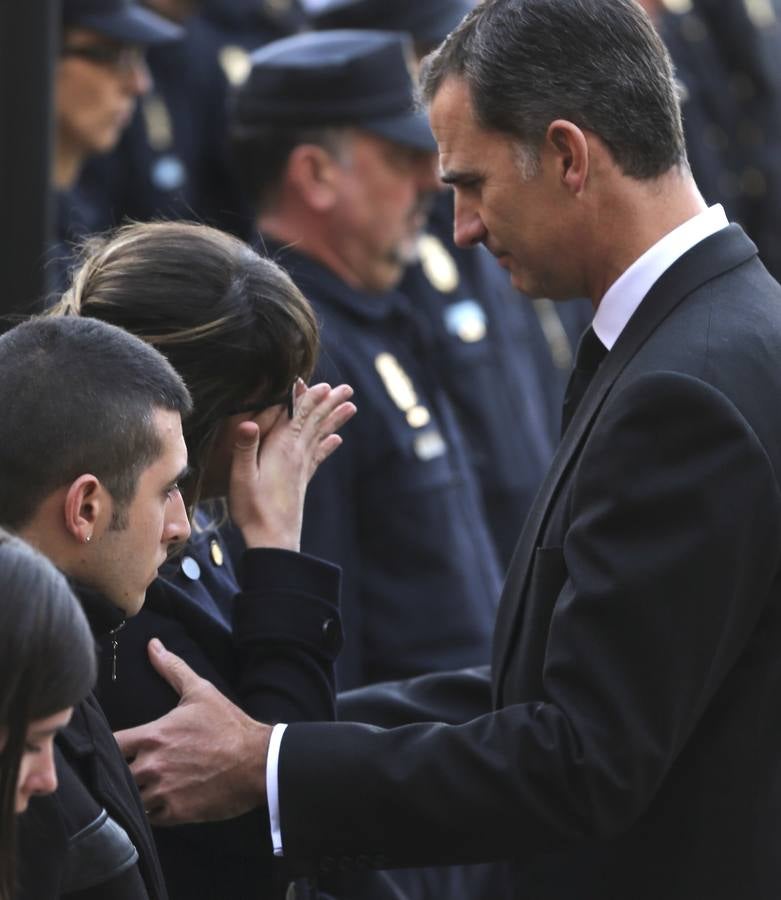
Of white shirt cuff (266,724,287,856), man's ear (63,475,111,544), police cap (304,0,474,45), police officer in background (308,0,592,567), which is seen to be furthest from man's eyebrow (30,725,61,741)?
police cap (304,0,474,45)

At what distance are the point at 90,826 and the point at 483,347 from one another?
3.14 m

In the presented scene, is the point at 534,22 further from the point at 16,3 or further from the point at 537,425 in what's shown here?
the point at 537,425

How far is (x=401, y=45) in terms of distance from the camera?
4668 mm

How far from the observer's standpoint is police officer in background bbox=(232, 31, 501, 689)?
3.88 meters

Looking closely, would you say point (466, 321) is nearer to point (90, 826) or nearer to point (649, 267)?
point (649, 267)

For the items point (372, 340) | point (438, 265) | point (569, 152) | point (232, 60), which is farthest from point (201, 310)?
point (232, 60)

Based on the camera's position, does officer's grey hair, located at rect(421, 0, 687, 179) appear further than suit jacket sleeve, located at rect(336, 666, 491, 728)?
No

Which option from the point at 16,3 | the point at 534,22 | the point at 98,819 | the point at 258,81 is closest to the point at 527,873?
the point at 98,819

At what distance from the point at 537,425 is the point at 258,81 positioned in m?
1.20

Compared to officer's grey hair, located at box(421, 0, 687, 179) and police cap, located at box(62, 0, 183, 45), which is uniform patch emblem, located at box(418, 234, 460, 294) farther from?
officer's grey hair, located at box(421, 0, 687, 179)

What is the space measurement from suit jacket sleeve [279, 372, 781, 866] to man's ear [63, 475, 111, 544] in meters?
0.47

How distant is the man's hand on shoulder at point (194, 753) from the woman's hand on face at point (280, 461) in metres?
0.27

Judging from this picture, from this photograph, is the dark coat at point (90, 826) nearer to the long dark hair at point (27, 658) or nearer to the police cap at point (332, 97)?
the long dark hair at point (27, 658)

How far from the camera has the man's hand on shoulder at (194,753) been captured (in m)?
2.32
